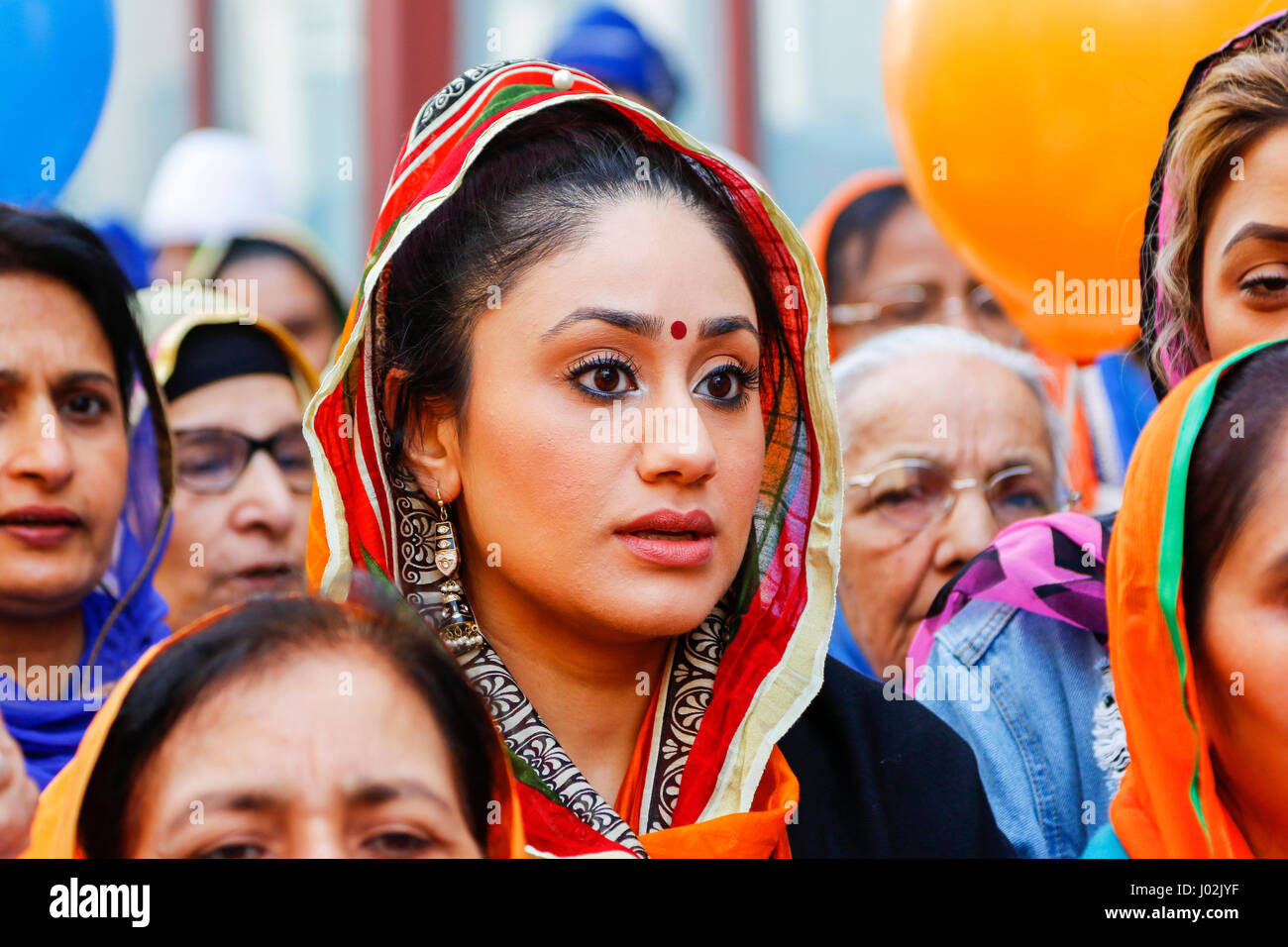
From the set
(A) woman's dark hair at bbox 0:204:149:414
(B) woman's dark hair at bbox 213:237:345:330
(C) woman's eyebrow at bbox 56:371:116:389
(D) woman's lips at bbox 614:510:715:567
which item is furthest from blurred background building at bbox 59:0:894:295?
(D) woman's lips at bbox 614:510:715:567

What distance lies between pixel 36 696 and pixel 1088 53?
1.91m

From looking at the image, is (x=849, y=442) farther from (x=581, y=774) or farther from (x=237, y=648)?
(x=237, y=648)

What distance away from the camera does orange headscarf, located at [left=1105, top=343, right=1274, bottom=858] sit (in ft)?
5.99

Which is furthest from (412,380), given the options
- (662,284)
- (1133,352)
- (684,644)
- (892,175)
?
(892,175)

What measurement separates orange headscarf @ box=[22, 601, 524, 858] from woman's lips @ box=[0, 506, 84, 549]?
57cm

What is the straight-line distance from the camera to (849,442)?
2807 millimetres

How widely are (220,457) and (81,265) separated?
0.70 meters

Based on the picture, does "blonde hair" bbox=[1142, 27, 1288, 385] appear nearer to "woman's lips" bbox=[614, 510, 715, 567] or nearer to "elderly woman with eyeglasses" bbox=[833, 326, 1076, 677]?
"elderly woman with eyeglasses" bbox=[833, 326, 1076, 677]

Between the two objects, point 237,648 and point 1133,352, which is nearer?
point 237,648

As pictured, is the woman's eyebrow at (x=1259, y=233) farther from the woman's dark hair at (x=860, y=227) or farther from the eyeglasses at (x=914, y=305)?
the woman's dark hair at (x=860, y=227)

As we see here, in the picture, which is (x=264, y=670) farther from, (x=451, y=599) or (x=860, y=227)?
(x=860, y=227)

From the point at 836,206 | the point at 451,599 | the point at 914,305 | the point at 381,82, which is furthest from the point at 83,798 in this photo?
the point at 381,82
